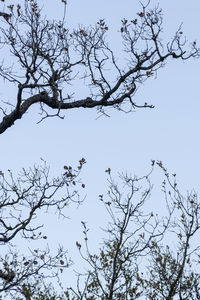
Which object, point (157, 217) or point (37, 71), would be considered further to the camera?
point (157, 217)

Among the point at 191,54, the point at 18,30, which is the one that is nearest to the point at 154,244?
the point at 191,54

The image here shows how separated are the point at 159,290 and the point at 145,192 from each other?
124 inches

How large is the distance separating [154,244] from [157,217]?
104 cm

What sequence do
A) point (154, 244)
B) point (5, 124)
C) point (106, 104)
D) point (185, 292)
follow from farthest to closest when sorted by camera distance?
1. point (154, 244)
2. point (185, 292)
3. point (106, 104)
4. point (5, 124)

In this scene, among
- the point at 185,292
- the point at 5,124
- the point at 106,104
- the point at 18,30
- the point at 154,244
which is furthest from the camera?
the point at 154,244

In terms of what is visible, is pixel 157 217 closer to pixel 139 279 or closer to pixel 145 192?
pixel 145 192

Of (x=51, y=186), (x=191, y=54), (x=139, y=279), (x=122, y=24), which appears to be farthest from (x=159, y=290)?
(x=122, y=24)

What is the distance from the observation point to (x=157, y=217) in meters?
12.7

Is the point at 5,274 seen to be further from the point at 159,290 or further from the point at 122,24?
the point at 122,24

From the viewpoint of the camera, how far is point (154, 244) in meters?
13.2

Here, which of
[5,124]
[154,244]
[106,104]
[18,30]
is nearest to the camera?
[5,124]

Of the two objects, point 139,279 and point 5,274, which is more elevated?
point 139,279

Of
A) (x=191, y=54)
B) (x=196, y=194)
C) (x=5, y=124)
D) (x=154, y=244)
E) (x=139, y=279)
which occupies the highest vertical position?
(x=191, y=54)

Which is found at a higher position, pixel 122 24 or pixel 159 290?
pixel 122 24
